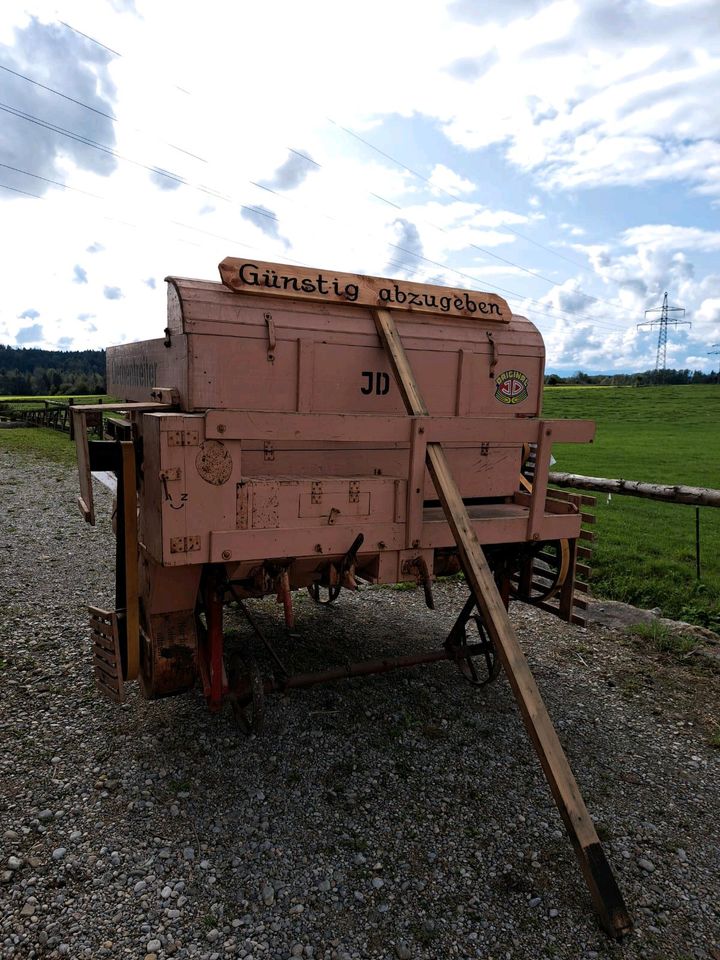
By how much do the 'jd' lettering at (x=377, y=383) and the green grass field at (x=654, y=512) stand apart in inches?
207

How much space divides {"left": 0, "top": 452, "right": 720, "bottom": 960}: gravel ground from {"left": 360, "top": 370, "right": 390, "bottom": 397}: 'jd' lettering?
2548mm

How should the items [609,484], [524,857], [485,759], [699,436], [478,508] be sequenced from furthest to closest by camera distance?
[699,436], [609,484], [478,508], [485,759], [524,857]

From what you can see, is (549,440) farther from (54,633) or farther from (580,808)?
(54,633)

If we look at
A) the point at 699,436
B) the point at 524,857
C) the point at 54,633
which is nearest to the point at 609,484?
the point at 524,857

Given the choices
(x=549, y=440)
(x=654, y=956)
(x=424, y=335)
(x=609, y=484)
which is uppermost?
(x=424, y=335)

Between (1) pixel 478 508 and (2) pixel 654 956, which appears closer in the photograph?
(2) pixel 654 956

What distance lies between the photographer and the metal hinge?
370cm

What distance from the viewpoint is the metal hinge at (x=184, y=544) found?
145 inches

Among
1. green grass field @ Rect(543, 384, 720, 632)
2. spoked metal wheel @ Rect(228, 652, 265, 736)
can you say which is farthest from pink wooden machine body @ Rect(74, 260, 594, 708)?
green grass field @ Rect(543, 384, 720, 632)

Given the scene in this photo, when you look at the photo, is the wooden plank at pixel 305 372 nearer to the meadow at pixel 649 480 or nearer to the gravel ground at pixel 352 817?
the gravel ground at pixel 352 817

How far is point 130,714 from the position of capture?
4.95 meters

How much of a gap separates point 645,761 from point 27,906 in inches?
158

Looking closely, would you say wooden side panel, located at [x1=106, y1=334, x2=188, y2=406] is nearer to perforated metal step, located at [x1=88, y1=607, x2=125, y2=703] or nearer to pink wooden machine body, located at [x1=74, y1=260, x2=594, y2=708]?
pink wooden machine body, located at [x1=74, y1=260, x2=594, y2=708]

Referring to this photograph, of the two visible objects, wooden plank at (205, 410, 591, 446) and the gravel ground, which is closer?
the gravel ground
